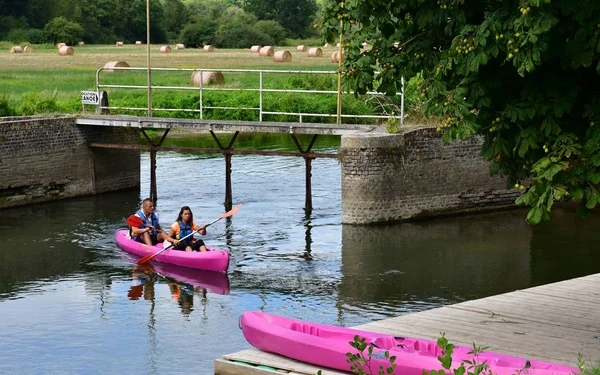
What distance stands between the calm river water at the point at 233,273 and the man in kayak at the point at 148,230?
53cm

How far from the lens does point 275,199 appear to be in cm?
2683

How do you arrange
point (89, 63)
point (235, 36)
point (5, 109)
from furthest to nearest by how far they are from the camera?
point (235, 36)
point (89, 63)
point (5, 109)

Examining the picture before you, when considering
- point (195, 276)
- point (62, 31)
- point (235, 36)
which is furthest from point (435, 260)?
point (62, 31)

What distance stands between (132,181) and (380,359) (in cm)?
1950

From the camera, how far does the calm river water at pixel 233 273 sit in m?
14.7

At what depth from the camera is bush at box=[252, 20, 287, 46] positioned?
Answer: 75.0 m

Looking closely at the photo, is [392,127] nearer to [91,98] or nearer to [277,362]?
[91,98]

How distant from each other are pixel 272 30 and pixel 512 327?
63.9 metres

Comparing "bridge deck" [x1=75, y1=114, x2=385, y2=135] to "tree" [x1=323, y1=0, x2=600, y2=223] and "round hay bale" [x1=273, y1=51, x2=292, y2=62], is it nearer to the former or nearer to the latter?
"tree" [x1=323, y1=0, x2=600, y2=223]

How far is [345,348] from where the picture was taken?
11.1 meters

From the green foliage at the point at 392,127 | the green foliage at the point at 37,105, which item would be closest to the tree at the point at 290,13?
the green foliage at the point at 37,105

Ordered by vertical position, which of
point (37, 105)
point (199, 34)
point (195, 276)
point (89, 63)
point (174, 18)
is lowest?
point (195, 276)

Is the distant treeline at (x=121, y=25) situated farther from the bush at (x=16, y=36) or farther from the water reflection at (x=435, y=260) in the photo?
the water reflection at (x=435, y=260)

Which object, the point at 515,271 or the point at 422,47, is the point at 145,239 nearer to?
the point at 515,271
